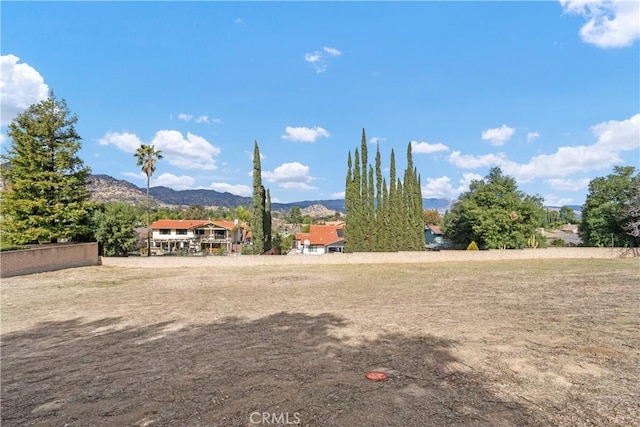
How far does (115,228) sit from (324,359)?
83.9 feet

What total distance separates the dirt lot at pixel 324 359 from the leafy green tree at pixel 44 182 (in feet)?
39.6

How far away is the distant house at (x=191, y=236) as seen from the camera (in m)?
63.8

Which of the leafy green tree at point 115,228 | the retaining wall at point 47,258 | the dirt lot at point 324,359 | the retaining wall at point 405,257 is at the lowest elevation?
the dirt lot at point 324,359

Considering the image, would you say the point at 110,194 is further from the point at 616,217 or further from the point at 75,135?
the point at 616,217

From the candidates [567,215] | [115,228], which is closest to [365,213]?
[115,228]

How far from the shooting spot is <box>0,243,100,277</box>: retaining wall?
18.9m

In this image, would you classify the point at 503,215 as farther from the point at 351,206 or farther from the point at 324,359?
the point at 324,359

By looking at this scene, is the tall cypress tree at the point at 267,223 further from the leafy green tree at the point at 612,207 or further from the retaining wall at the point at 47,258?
the leafy green tree at the point at 612,207

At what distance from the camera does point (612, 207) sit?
34156 millimetres

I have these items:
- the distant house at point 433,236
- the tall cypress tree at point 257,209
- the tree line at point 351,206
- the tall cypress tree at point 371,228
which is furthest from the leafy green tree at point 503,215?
the distant house at point 433,236

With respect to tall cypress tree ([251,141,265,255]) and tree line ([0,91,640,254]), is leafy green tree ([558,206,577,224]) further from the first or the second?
tall cypress tree ([251,141,265,255])

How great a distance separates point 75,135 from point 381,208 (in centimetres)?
2732

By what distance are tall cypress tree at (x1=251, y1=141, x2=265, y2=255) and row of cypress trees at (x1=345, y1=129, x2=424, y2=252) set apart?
345 inches

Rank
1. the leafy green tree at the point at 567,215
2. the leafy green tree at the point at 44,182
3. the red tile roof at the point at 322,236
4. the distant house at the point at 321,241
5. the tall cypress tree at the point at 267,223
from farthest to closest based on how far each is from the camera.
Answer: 1. the leafy green tree at the point at 567,215
2. the red tile roof at the point at 322,236
3. the distant house at the point at 321,241
4. the tall cypress tree at the point at 267,223
5. the leafy green tree at the point at 44,182
